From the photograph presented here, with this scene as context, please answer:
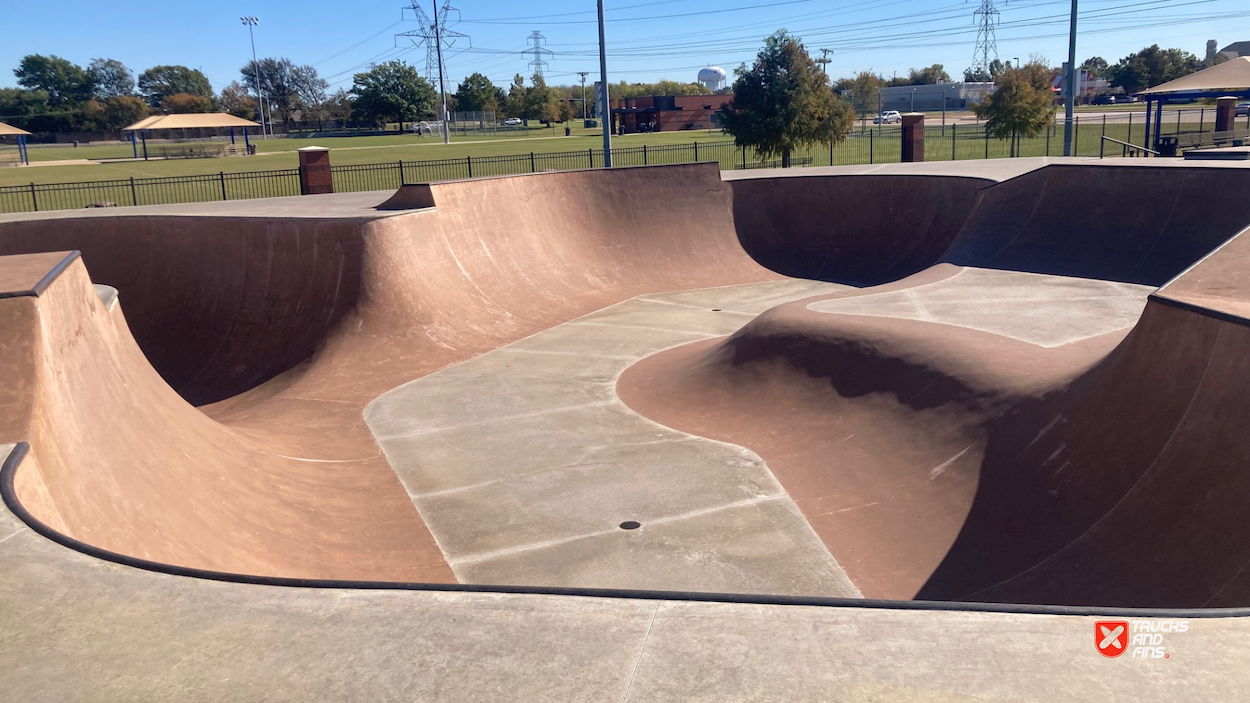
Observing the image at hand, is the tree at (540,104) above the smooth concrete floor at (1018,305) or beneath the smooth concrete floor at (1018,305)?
above

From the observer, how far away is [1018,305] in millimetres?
12266

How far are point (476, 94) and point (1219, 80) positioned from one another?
278 feet

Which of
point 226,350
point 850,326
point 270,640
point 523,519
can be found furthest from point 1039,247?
point 270,640

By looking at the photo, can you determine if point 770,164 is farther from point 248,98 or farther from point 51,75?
point 51,75

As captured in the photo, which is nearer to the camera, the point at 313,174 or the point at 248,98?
the point at 313,174

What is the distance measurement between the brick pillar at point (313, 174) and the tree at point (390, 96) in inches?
2716

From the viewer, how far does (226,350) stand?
15211mm

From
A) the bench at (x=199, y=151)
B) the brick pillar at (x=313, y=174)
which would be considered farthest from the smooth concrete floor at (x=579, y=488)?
the bench at (x=199, y=151)

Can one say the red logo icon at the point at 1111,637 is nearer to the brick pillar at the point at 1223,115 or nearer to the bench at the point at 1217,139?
the bench at the point at 1217,139

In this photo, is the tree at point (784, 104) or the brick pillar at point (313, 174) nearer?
the brick pillar at point (313, 174)

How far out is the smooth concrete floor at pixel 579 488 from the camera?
26.1 ft

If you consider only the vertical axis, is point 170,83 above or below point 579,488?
above

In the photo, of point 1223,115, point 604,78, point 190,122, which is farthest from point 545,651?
point 190,122

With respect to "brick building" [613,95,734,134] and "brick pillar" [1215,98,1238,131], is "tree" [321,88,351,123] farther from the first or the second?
"brick pillar" [1215,98,1238,131]
